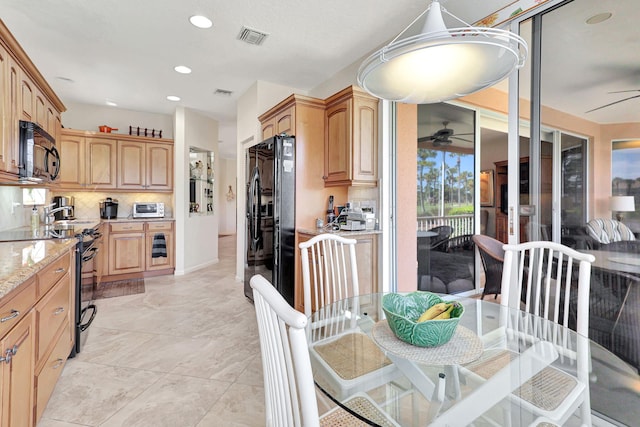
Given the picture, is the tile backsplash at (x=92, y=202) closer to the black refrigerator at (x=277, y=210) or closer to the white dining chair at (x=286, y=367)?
the black refrigerator at (x=277, y=210)

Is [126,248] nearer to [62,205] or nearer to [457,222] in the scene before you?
[62,205]

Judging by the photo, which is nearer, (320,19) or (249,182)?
(320,19)

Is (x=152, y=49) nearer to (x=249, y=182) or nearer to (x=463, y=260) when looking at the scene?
(x=249, y=182)

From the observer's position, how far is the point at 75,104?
475cm

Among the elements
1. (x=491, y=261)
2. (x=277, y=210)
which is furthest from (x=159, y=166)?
(x=491, y=261)

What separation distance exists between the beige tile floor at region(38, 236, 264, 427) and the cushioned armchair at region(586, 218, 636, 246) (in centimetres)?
221

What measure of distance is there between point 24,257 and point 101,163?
3722 mm

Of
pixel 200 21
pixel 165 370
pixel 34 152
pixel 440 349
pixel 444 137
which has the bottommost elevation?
pixel 165 370

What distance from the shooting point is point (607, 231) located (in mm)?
1690

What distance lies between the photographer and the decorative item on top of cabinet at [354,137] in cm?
284

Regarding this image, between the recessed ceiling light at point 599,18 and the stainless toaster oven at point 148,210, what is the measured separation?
543cm

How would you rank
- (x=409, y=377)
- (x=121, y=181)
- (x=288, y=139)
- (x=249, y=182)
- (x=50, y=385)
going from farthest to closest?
(x=121, y=181) → (x=249, y=182) → (x=288, y=139) → (x=50, y=385) → (x=409, y=377)

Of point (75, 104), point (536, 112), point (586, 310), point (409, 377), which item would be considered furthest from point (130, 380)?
point (75, 104)

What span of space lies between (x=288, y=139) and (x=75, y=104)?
4.11 metres
